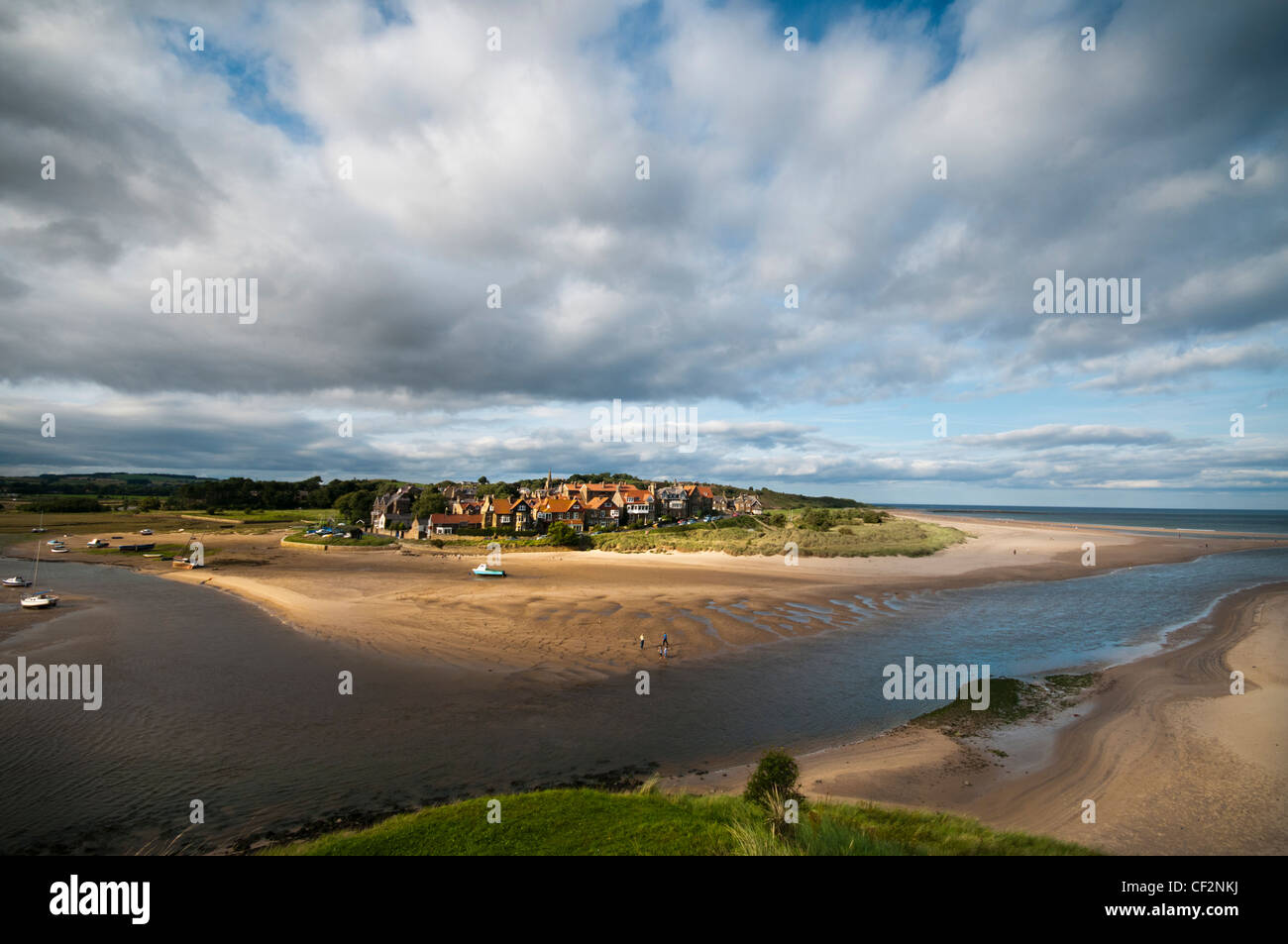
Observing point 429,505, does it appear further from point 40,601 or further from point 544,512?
point 40,601

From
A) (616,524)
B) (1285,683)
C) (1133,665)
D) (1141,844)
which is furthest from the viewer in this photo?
(616,524)

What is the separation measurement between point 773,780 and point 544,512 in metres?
76.7

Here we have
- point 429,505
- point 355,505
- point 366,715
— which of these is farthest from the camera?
point 355,505

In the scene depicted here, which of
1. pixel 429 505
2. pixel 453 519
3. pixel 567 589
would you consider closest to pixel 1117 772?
pixel 567 589

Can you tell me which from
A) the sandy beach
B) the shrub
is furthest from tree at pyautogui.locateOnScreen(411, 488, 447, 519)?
the shrub

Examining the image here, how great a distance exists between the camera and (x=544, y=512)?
273ft

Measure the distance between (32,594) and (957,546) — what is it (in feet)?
272

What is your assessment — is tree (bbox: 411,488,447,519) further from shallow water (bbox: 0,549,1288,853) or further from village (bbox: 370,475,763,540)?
shallow water (bbox: 0,549,1288,853)

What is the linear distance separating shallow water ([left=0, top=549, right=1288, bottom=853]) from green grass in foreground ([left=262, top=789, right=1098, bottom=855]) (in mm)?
3326
